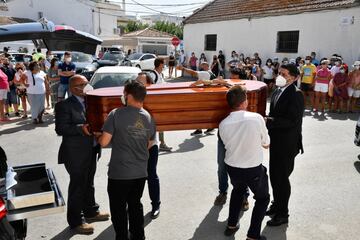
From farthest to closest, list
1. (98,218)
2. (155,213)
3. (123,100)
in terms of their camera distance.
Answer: (155,213) < (98,218) < (123,100)

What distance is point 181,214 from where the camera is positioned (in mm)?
4465

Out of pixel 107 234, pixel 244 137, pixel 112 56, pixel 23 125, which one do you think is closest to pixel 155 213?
pixel 107 234

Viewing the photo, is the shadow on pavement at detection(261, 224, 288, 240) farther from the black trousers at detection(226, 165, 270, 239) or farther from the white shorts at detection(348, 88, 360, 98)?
the white shorts at detection(348, 88, 360, 98)

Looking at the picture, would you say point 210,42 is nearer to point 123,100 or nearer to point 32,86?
point 32,86

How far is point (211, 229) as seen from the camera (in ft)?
13.4

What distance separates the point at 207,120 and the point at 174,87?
1.99ft

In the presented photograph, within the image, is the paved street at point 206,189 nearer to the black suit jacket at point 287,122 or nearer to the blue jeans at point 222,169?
the blue jeans at point 222,169

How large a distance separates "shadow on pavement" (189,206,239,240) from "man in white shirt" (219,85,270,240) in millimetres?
455

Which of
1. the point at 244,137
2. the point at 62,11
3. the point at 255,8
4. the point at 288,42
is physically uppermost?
the point at 62,11

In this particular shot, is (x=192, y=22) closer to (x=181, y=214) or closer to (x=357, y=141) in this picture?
(x=357, y=141)

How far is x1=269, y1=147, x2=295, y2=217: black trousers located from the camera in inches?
159

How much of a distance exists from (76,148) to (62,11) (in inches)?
1664

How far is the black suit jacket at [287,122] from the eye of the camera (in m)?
3.82

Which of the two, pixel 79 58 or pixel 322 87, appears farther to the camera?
pixel 79 58
